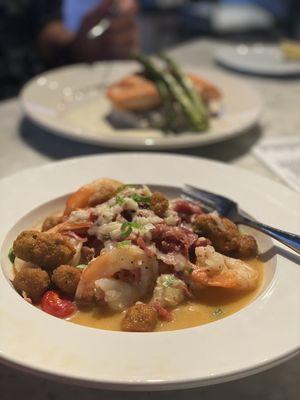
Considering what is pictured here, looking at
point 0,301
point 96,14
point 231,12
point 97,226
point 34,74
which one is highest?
point 0,301

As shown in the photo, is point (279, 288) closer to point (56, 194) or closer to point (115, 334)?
point (115, 334)

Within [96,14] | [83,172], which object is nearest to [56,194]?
[83,172]

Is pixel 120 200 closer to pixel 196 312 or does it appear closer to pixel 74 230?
pixel 74 230

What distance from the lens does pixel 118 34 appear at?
4078 millimetres

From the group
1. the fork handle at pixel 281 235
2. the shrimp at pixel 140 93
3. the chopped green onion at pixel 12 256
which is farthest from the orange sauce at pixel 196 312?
the shrimp at pixel 140 93

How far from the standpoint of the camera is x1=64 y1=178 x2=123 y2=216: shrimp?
1568mm

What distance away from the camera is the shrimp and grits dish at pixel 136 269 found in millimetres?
1275

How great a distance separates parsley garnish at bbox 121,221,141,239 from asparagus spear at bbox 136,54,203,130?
117 centimetres

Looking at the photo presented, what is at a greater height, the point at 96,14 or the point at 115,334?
the point at 115,334

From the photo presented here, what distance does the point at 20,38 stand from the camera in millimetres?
4250

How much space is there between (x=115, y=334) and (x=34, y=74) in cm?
358

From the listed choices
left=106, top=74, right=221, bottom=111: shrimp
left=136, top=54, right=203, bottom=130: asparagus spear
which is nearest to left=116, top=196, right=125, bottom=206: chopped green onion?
left=136, top=54, right=203, bottom=130: asparagus spear

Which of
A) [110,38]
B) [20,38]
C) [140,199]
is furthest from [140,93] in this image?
[20,38]

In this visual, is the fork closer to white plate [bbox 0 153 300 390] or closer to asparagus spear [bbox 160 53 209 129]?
white plate [bbox 0 153 300 390]
